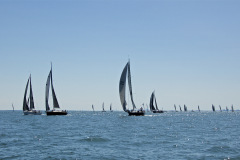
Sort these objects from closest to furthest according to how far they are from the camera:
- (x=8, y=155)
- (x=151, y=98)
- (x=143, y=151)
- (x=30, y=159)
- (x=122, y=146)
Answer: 1. (x=30, y=159)
2. (x=8, y=155)
3. (x=143, y=151)
4. (x=122, y=146)
5. (x=151, y=98)

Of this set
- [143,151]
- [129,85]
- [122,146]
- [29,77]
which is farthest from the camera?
[29,77]

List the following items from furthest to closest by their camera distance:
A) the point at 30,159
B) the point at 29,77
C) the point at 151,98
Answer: the point at 151,98, the point at 29,77, the point at 30,159

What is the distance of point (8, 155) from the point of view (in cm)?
2208

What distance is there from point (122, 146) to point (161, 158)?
6201 mm

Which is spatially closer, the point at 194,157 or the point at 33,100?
the point at 194,157

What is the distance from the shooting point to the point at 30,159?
20750 millimetres

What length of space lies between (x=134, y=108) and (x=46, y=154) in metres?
66.1

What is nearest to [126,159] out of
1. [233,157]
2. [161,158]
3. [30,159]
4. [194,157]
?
[161,158]

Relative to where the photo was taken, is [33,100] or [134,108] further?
[33,100]

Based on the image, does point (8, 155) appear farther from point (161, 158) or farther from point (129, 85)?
point (129, 85)

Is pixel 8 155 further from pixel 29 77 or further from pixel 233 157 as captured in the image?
pixel 29 77

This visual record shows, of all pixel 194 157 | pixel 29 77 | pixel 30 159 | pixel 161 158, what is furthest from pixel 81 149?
pixel 29 77

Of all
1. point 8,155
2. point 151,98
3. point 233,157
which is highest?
point 151,98

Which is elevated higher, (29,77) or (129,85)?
(29,77)
